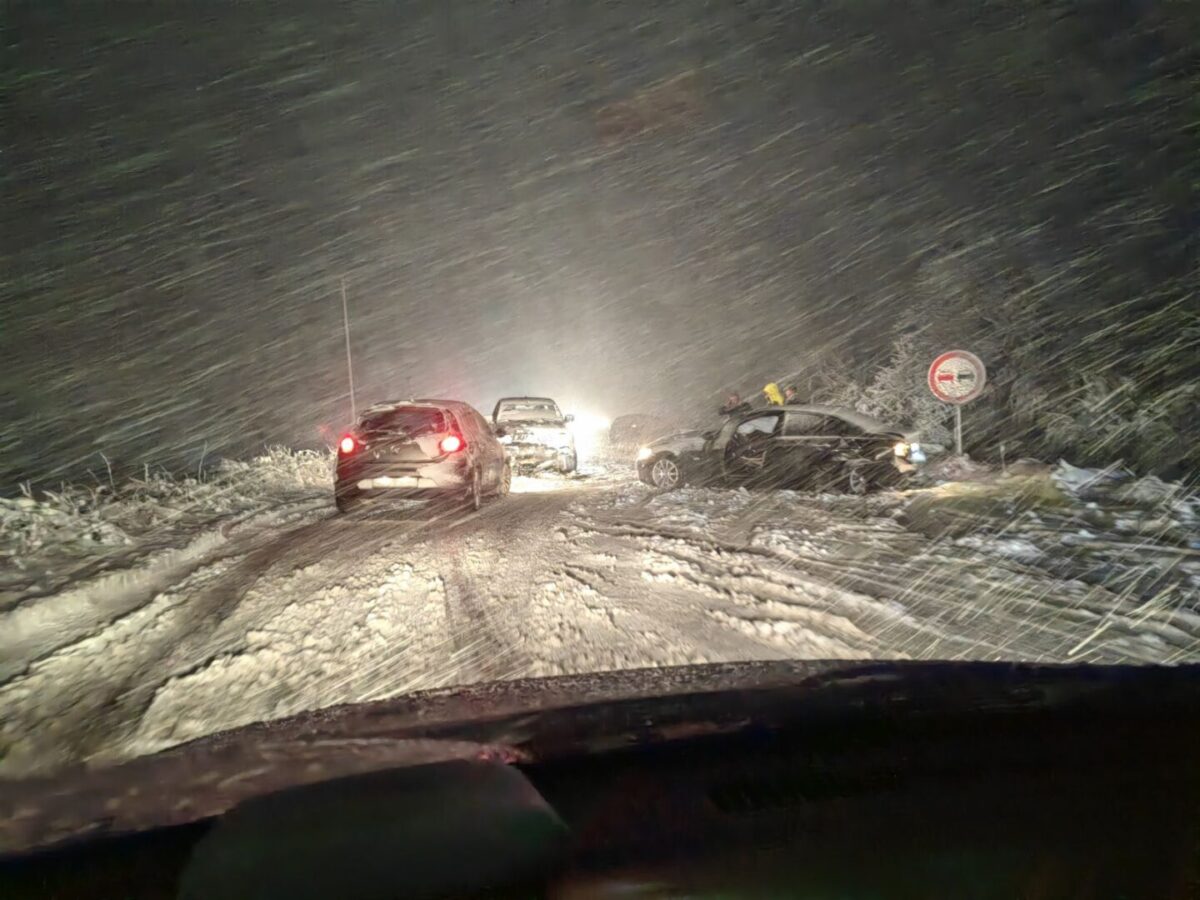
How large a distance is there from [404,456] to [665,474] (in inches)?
196

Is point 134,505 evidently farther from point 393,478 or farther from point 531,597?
point 531,597

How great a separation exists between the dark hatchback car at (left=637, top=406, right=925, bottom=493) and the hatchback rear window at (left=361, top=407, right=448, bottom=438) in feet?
14.7

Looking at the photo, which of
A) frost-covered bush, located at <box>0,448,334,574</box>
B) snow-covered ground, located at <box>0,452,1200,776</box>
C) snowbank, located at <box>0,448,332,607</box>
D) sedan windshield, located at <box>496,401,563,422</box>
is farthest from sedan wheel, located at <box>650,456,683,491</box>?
frost-covered bush, located at <box>0,448,334,574</box>

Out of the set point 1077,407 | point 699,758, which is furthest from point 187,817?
point 1077,407

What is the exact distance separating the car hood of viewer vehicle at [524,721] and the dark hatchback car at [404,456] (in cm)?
772

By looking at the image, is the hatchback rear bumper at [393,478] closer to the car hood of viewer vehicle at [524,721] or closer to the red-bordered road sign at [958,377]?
the red-bordered road sign at [958,377]

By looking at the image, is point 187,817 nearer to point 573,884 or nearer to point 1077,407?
point 573,884

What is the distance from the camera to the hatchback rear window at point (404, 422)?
11758mm

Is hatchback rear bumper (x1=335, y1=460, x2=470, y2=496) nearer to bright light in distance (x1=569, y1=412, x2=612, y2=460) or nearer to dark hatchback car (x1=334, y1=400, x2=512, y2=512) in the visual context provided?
dark hatchback car (x1=334, y1=400, x2=512, y2=512)

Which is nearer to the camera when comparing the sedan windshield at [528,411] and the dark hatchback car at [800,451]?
the dark hatchback car at [800,451]

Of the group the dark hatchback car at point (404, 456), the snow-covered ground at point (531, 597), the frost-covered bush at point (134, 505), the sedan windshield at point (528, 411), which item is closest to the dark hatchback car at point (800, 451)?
the snow-covered ground at point (531, 597)

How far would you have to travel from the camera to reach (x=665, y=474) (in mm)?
15031

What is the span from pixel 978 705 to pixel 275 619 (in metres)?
4.98

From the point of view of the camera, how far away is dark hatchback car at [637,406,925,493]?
1296cm
